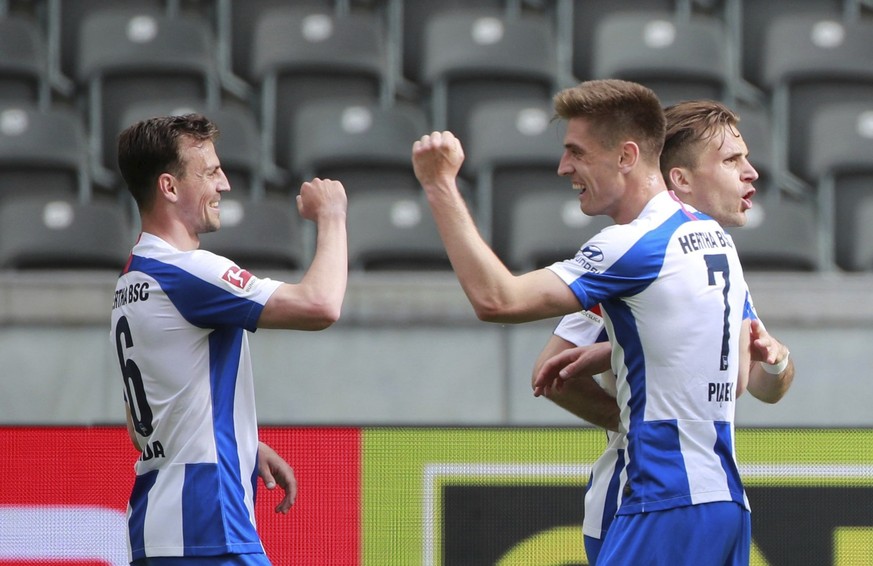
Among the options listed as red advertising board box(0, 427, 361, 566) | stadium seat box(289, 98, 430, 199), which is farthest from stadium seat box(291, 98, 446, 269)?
red advertising board box(0, 427, 361, 566)

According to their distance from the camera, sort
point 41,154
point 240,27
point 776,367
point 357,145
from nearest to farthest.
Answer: point 776,367 → point 41,154 → point 357,145 → point 240,27

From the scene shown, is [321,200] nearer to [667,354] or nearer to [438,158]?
[438,158]

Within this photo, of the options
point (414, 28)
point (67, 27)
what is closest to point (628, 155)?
point (414, 28)

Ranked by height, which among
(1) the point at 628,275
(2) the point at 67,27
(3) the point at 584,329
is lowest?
(3) the point at 584,329

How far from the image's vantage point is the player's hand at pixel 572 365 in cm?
293

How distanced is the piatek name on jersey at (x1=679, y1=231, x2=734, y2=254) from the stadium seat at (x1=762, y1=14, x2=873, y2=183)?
5354 mm

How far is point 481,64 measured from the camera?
7.82m

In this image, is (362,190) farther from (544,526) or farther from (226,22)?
(544,526)

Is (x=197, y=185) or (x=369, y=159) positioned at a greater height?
(x=369, y=159)

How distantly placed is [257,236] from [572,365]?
4063 mm

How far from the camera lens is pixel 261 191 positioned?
745 centimetres

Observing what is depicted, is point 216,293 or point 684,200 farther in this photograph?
point 684,200

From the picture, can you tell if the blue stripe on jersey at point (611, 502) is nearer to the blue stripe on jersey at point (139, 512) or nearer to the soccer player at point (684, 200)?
the soccer player at point (684, 200)

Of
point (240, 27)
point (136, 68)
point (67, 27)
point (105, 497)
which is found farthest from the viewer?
→ point (240, 27)
